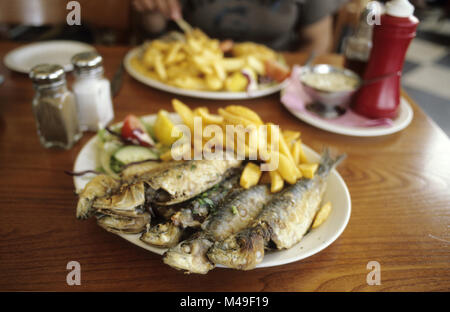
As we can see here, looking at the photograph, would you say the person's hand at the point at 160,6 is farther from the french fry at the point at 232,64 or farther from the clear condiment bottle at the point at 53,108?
the clear condiment bottle at the point at 53,108

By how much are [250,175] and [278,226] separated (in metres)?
Result: 0.24

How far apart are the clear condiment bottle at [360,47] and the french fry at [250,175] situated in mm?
1065

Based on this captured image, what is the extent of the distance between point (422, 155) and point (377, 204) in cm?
45

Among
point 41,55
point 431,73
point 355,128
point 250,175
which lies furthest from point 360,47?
point 431,73

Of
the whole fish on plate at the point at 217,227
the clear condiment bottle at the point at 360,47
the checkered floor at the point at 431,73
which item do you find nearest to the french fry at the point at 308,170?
the whole fish on plate at the point at 217,227

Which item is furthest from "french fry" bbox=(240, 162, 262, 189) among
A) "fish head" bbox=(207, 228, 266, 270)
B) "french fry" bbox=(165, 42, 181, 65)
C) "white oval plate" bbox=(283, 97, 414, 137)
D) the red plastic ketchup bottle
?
"french fry" bbox=(165, 42, 181, 65)

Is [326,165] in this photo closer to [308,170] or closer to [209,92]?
[308,170]

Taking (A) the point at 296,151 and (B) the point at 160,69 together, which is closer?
(A) the point at 296,151

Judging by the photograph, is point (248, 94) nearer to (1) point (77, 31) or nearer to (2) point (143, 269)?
(2) point (143, 269)

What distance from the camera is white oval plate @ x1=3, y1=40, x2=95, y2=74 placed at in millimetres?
1911

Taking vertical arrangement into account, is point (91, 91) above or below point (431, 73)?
above

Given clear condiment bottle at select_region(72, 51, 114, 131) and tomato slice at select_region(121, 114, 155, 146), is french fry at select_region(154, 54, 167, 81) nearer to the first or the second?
clear condiment bottle at select_region(72, 51, 114, 131)

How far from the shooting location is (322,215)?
1.03 m
